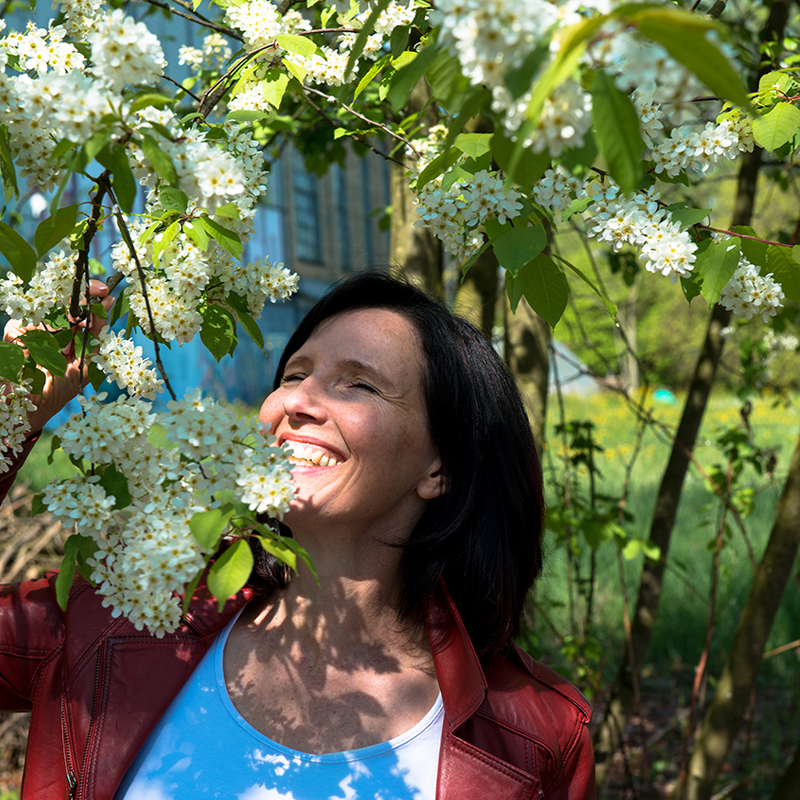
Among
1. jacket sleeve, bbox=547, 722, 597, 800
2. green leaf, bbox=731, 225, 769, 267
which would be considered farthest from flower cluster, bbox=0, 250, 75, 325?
jacket sleeve, bbox=547, 722, 597, 800

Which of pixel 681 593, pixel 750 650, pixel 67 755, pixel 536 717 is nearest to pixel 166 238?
pixel 67 755

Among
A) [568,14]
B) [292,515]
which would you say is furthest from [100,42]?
[292,515]

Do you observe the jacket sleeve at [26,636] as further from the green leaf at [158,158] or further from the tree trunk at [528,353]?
the tree trunk at [528,353]

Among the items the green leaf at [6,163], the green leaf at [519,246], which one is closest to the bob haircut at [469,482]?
the green leaf at [519,246]

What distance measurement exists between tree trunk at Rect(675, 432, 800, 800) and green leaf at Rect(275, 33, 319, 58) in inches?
91.8

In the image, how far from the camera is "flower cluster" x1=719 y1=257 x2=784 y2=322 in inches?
57.8

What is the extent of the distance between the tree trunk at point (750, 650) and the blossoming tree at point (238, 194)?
177 cm

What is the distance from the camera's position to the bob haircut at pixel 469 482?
178 centimetres

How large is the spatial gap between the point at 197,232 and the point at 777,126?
1023 millimetres

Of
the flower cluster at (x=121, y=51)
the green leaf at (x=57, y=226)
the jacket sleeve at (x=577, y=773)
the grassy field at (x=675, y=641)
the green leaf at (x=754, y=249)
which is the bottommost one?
the grassy field at (x=675, y=641)

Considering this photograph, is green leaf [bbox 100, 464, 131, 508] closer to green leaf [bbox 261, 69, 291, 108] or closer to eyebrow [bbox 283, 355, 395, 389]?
eyebrow [bbox 283, 355, 395, 389]

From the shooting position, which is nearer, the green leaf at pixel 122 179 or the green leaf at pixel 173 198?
the green leaf at pixel 122 179

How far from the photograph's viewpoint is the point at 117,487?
46.9 inches

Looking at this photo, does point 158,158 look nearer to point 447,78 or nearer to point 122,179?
point 122,179
